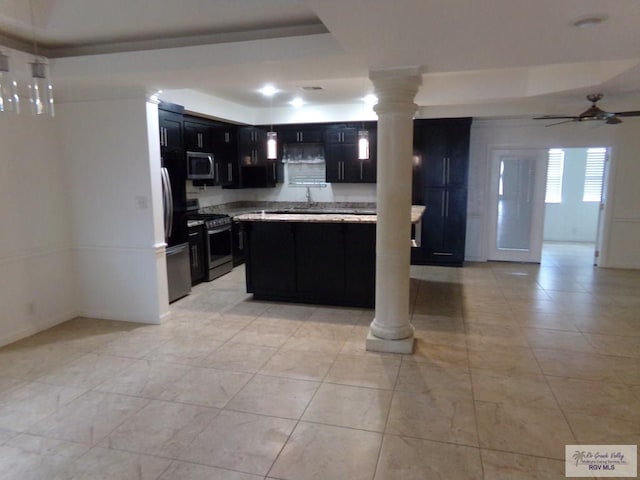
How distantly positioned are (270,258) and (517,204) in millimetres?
4555

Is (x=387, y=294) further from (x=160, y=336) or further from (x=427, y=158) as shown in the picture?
(x=427, y=158)

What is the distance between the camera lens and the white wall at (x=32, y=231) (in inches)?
146

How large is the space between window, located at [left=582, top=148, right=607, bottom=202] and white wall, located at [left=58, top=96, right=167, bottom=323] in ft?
28.2

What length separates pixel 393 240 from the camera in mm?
3477

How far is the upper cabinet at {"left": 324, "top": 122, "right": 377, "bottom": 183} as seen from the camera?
691 centimetres

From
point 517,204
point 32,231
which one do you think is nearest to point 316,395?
point 32,231

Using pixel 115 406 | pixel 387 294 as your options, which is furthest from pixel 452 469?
pixel 115 406

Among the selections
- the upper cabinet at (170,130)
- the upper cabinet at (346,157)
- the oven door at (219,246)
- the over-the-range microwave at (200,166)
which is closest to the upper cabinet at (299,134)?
the upper cabinet at (346,157)

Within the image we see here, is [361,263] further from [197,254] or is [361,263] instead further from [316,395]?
[197,254]

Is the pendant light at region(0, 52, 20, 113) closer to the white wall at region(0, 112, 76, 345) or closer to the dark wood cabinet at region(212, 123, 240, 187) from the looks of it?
the white wall at region(0, 112, 76, 345)

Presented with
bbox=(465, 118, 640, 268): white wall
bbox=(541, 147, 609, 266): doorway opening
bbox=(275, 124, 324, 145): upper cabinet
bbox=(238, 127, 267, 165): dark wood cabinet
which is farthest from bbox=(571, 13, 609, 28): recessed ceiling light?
bbox=(541, 147, 609, 266): doorway opening

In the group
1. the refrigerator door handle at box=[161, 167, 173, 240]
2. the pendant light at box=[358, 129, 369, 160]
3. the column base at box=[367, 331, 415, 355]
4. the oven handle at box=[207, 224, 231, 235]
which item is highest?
the pendant light at box=[358, 129, 369, 160]

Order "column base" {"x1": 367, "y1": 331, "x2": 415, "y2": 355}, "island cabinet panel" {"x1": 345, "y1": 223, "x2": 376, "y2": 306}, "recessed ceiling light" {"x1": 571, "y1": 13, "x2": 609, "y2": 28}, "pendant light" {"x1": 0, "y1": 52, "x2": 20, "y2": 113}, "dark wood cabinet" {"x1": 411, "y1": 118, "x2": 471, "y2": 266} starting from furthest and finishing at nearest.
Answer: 1. "dark wood cabinet" {"x1": 411, "y1": 118, "x2": 471, "y2": 266}
2. "island cabinet panel" {"x1": 345, "y1": 223, "x2": 376, "y2": 306}
3. "column base" {"x1": 367, "y1": 331, "x2": 415, "y2": 355}
4. "pendant light" {"x1": 0, "y1": 52, "x2": 20, "y2": 113}
5. "recessed ceiling light" {"x1": 571, "y1": 13, "x2": 609, "y2": 28}

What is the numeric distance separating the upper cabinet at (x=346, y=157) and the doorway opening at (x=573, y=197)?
4214 mm
